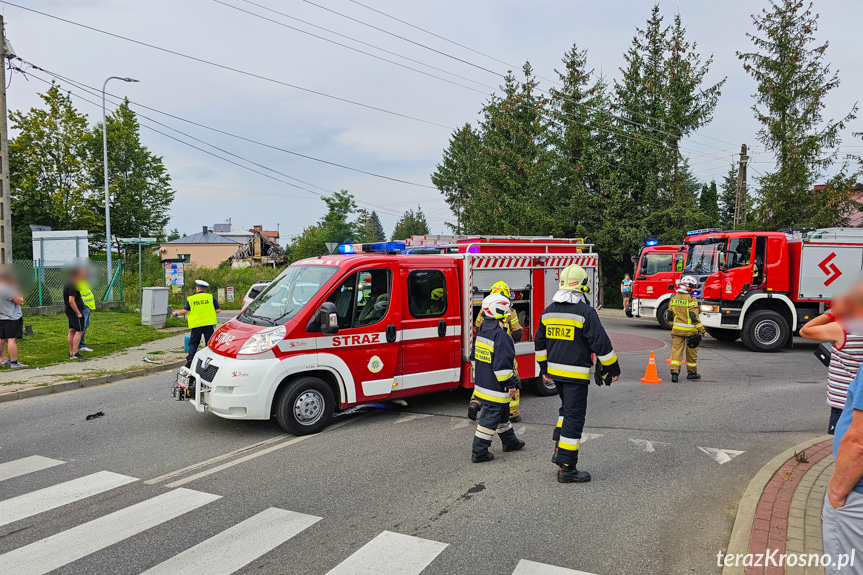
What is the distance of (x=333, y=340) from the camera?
6668mm

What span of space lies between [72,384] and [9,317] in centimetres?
187

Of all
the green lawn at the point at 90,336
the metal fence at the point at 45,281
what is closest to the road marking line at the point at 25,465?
the green lawn at the point at 90,336

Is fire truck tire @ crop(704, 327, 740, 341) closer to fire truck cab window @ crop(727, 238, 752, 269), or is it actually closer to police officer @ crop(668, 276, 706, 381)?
fire truck cab window @ crop(727, 238, 752, 269)

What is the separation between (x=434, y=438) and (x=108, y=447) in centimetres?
358

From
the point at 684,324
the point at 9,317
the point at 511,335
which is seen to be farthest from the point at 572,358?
the point at 9,317

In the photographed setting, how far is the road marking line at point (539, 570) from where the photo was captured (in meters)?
3.64

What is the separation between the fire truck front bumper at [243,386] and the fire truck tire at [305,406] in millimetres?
171

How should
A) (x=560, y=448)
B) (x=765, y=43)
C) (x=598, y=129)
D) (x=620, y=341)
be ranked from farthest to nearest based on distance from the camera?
(x=598, y=129) < (x=765, y=43) < (x=620, y=341) < (x=560, y=448)

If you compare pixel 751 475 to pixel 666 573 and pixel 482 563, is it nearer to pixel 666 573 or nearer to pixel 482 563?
pixel 666 573

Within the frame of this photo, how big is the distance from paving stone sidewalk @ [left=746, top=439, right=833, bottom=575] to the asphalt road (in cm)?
29

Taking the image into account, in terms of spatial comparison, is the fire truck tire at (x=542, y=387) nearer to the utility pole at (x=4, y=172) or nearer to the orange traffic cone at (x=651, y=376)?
the orange traffic cone at (x=651, y=376)

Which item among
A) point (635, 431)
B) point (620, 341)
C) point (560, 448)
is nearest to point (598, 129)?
point (620, 341)

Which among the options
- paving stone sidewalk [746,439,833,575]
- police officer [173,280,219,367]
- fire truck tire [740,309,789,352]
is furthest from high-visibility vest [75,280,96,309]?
fire truck tire [740,309,789,352]

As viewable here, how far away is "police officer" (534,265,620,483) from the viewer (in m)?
5.16
